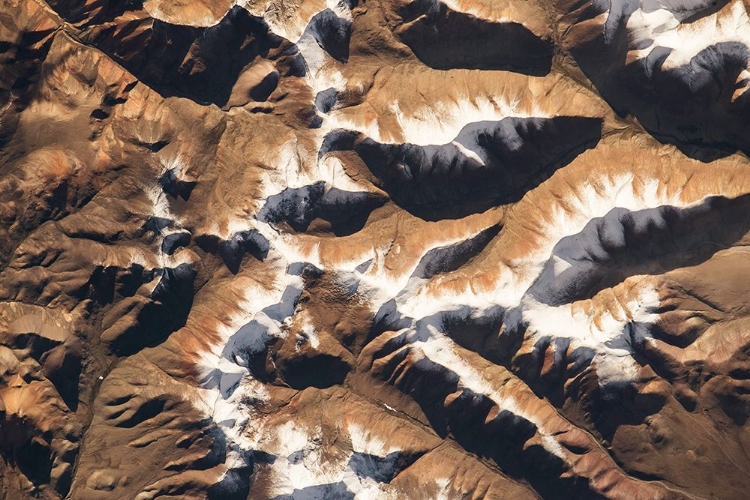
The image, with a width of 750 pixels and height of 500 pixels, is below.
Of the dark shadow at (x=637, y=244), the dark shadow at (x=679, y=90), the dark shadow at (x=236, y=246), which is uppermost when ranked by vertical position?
Result: the dark shadow at (x=679, y=90)

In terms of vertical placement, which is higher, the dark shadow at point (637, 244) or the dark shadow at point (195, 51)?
the dark shadow at point (195, 51)

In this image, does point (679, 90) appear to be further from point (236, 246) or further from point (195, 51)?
point (195, 51)

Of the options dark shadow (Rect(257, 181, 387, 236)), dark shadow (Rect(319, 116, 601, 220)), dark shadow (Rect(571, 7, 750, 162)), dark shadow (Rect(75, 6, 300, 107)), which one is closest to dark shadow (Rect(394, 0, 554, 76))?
dark shadow (Rect(571, 7, 750, 162))

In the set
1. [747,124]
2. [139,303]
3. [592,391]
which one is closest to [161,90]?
[139,303]

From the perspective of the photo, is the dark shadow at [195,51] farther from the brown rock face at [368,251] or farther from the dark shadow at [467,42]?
the dark shadow at [467,42]

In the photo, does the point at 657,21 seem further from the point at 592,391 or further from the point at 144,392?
the point at 144,392

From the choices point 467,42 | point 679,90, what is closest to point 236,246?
point 467,42

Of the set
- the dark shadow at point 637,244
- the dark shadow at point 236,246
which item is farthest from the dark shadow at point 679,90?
the dark shadow at point 236,246

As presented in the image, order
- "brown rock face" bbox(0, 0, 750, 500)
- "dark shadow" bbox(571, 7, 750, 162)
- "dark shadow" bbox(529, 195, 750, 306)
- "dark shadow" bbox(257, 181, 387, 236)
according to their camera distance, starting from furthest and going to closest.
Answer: "dark shadow" bbox(257, 181, 387, 236) < "brown rock face" bbox(0, 0, 750, 500) < "dark shadow" bbox(529, 195, 750, 306) < "dark shadow" bbox(571, 7, 750, 162)

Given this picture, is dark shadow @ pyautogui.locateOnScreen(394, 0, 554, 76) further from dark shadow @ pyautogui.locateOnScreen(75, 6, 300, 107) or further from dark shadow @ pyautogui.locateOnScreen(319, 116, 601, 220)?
dark shadow @ pyautogui.locateOnScreen(75, 6, 300, 107)
